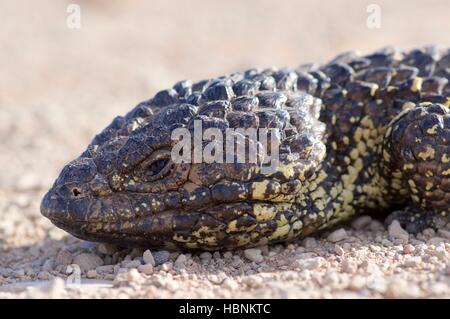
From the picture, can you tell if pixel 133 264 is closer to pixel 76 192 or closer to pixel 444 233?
pixel 76 192

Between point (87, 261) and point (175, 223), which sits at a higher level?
point (175, 223)

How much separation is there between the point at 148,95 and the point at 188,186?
7.86 m

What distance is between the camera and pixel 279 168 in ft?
17.5

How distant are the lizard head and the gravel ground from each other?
24cm

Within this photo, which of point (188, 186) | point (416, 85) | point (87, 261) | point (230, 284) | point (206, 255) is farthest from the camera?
point (416, 85)

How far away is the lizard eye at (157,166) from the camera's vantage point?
5.31 m

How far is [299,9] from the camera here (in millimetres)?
18641

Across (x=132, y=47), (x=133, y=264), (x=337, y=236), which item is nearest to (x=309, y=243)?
(x=337, y=236)

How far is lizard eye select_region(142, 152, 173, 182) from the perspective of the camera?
5.31 metres

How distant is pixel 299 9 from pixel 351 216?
13.3 metres

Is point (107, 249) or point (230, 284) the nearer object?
point (230, 284)

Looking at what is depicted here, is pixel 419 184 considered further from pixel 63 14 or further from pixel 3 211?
pixel 63 14
